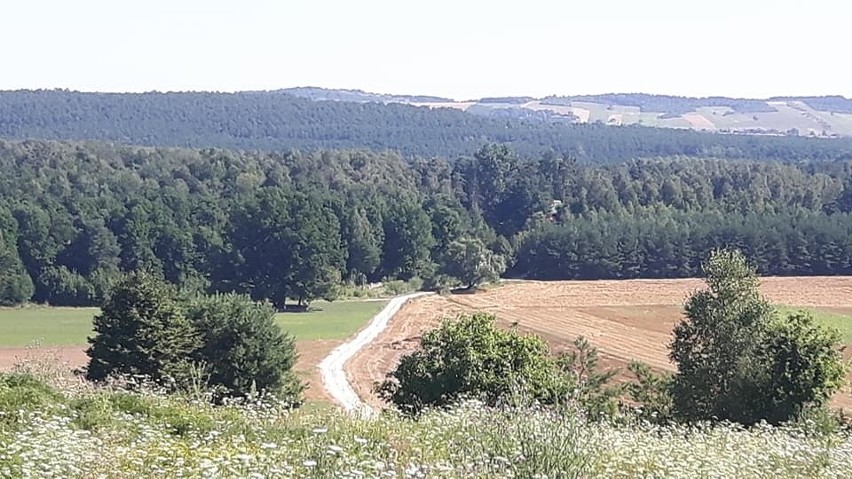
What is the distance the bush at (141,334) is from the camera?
29141 mm

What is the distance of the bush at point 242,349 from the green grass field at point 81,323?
848 inches

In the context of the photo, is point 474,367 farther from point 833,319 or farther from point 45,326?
point 833,319

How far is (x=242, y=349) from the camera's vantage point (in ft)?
102

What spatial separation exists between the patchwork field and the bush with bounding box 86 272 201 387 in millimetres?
10002

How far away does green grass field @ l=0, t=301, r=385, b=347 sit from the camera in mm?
54875

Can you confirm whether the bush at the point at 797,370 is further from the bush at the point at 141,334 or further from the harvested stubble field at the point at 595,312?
the bush at the point at 141,334

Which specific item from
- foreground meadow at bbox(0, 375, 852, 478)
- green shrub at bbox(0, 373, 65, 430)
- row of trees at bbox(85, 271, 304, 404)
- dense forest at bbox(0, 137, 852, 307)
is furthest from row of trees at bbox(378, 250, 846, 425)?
dense forest at bbox(0, 137, 852, 307)

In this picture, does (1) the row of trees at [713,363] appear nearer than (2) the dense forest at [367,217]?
Yes

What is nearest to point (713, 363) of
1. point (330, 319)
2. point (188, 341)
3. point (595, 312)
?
point (188, 341)

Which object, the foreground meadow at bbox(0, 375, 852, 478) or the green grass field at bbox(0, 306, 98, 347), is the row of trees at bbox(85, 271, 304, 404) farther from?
the green grass field at bbox(0, 306, 98, 347)

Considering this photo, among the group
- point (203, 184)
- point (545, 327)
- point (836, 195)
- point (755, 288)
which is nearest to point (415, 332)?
point (545, 327)

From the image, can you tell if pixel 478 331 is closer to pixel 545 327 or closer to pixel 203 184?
pixel 545 327

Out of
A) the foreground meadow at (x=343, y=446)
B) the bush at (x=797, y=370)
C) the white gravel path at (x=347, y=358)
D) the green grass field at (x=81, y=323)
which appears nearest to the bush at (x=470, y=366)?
the white gravel path at (x=347, y=358)

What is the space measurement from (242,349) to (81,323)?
34.1 meters
